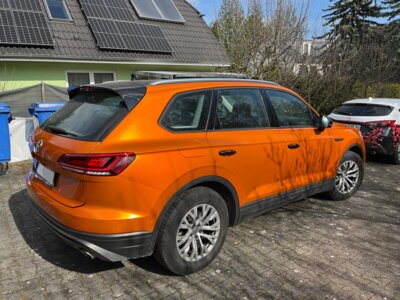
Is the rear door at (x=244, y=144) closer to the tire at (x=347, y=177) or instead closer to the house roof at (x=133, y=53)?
the tire at (x=347, y=177)

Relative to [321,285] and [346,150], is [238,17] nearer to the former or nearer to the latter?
[346,150]

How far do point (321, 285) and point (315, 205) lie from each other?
205 cm

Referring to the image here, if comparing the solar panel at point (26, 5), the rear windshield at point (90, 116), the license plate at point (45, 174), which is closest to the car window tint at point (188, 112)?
the rear windshield at point (90, 116)

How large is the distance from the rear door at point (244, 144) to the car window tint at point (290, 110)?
24cm

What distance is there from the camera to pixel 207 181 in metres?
3.20

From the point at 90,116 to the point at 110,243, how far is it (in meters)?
1.10

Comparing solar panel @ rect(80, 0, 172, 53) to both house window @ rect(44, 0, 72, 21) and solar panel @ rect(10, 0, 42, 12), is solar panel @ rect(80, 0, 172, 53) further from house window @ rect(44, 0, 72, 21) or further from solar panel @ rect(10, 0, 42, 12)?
solar panel @ rect(10, 0, 42, 12)

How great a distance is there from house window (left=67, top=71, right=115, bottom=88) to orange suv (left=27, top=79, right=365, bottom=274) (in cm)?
742

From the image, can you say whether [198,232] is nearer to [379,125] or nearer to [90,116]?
[90,116]

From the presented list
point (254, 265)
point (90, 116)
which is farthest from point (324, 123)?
point (90, 116)

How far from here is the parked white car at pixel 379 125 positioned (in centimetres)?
735

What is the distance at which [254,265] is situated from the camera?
11.3 feet

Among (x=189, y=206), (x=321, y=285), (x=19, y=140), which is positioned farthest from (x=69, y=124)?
(x=19, y=140)

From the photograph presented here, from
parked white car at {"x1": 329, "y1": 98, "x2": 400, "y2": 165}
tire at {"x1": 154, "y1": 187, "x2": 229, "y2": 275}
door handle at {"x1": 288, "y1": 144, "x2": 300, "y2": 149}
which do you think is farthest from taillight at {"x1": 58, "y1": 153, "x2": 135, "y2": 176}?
parked white car at {"x1": 329, "y1": 98, "x2": 400, "y2": 165}
